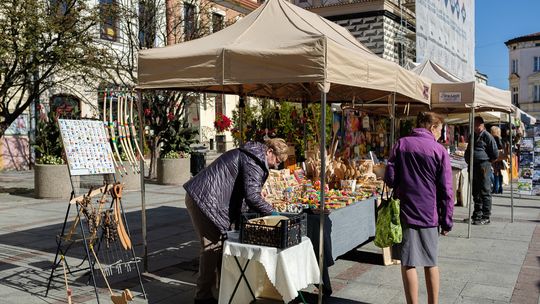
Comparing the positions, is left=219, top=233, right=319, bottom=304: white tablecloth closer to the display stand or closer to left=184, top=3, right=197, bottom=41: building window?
the display stand

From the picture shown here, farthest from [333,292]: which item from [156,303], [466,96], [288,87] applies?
[466,96]

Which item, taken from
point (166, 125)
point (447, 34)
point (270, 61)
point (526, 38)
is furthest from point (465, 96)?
point (526, 38)

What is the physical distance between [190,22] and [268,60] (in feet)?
42.8

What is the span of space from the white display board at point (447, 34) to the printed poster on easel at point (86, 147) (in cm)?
1247

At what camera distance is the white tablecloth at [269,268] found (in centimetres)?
385

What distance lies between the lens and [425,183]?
419cm

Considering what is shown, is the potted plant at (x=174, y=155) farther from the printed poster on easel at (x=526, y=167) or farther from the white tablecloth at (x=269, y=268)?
the white tablecloth at (x=269, y=268)

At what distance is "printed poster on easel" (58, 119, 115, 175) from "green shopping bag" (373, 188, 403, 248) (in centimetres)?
279

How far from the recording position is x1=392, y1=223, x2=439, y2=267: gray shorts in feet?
13.6

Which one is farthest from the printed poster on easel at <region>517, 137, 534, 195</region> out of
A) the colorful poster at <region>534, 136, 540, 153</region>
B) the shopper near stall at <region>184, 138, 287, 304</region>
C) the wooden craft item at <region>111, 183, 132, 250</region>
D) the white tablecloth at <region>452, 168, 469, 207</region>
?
the wooden craft item at <region>111, 183, 132, 250</region>

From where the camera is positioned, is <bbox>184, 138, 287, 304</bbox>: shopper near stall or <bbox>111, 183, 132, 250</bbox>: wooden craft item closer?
<bbox>184, 138, 287, 304</bbox>: shopper near stall

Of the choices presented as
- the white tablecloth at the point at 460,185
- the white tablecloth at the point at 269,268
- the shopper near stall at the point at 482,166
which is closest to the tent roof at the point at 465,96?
the shopper near stall at the point at 482,166

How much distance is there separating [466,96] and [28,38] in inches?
347

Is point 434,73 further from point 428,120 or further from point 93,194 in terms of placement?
point 93,194
